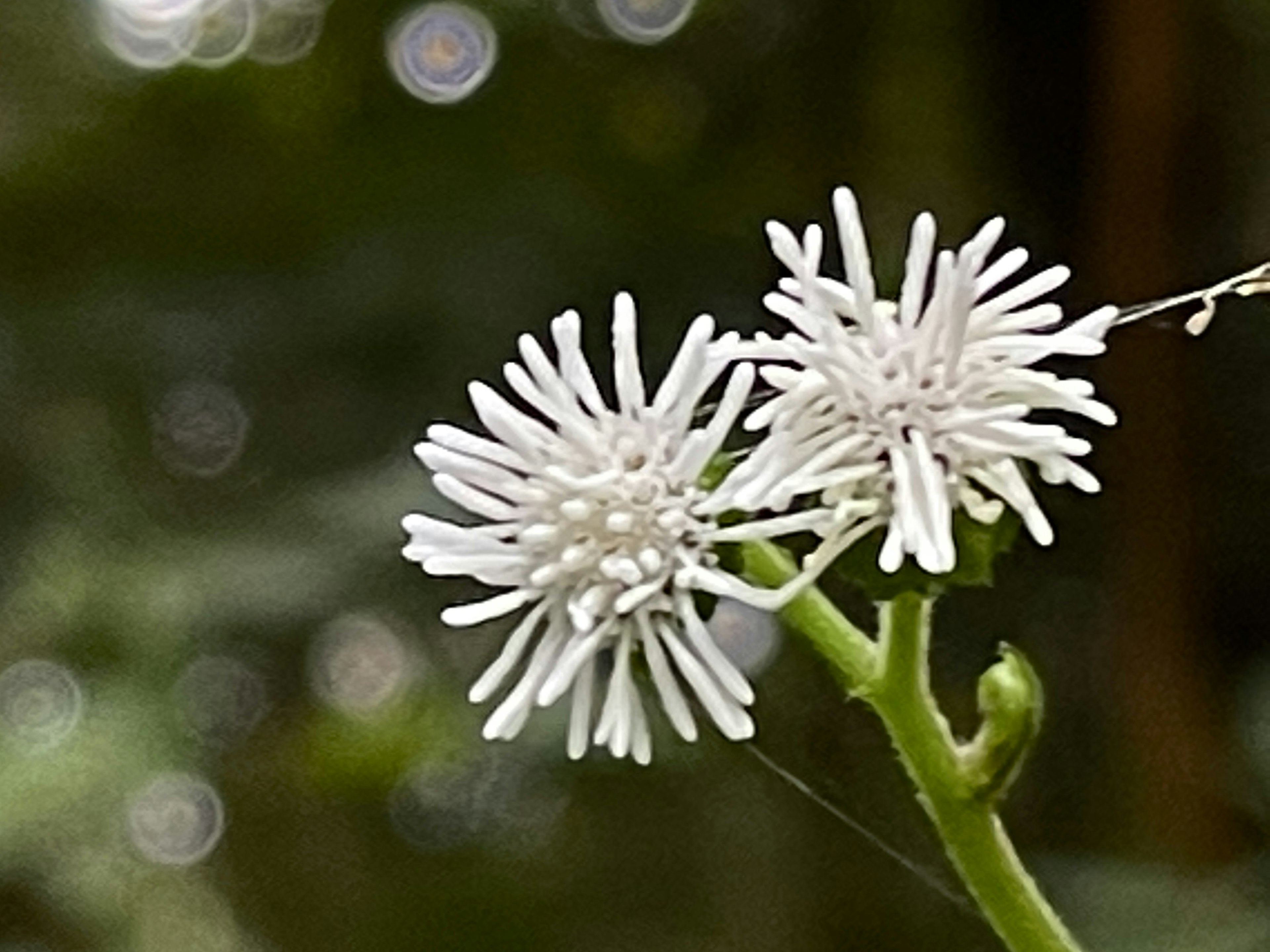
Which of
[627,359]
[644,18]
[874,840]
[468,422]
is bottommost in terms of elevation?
[874,840]

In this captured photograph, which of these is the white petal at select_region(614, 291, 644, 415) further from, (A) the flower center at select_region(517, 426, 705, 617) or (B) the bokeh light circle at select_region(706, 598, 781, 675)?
(B) the bokeh light circle at select_region(706, 598, 781, 675)

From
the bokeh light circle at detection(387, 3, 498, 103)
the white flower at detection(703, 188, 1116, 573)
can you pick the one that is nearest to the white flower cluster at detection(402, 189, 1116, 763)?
the white flower at detection(703, 188, 1116, 573)

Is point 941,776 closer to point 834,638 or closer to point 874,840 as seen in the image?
point 834,638

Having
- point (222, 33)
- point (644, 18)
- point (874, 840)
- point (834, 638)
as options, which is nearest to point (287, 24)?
point (222, 33)

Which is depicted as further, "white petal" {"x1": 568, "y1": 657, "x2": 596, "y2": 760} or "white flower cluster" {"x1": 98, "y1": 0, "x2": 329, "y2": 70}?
"white flower cluster" {"x1": 98, "y1": 0, "x2": 329, "y2": 70}

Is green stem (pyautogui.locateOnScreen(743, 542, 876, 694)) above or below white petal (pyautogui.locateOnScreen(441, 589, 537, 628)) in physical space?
below

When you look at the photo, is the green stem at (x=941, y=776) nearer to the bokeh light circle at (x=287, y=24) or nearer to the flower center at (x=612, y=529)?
the flower center at (x=612, y=529)

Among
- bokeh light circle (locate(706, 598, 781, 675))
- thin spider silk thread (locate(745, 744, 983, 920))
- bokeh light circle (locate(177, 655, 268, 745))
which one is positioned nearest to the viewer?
thin spider silk thread (locate(745, 744, 983, 920))
